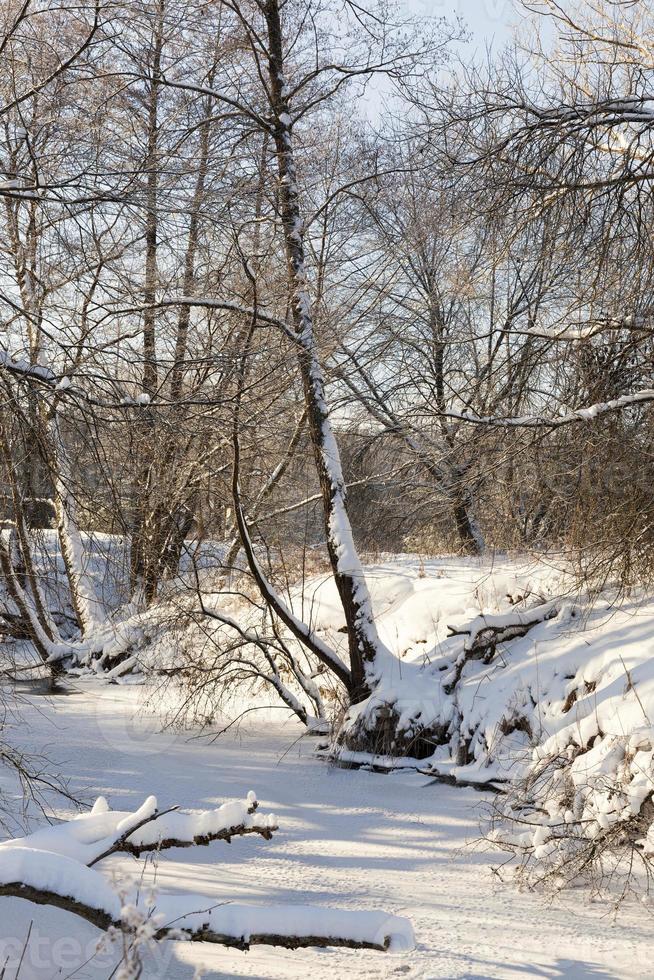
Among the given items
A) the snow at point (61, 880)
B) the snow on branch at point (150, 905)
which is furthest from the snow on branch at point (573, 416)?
the snow at point (61, 880)

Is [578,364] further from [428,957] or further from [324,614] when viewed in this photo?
[324,614]

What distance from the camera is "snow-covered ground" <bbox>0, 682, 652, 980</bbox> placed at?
3664 millimetres

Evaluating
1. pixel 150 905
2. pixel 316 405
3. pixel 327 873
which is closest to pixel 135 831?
pixel 150 905

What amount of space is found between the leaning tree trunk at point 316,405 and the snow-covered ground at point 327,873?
1.22m

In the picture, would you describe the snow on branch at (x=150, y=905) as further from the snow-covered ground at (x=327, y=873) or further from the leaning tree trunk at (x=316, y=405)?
the leaning tree trunk at (x=316, y=405)

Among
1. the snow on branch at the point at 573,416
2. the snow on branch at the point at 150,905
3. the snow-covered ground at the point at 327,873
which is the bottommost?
the snow-covered ground at the point at 327,873

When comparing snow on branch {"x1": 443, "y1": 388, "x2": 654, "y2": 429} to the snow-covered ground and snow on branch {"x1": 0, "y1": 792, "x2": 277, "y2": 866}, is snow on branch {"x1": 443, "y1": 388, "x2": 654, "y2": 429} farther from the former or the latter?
snow on branch {"x1": 0, "y1": 792, "x2": 277, "y2": 866}

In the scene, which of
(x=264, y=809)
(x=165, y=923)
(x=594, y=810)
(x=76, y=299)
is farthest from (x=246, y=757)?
(x=165, y=923)

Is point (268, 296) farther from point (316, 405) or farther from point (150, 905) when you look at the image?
point (150, 905)

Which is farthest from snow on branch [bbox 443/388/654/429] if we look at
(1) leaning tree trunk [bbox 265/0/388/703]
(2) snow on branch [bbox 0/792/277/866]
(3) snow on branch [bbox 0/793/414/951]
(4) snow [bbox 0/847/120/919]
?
(4) snow [bbox 0/847/120/919]

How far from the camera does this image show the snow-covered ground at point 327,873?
3.66 metres

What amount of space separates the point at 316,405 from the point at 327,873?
4.52 metres

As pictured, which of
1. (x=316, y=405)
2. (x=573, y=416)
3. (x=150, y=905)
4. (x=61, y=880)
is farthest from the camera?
(x=316, y=405)

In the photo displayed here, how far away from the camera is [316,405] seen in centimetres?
840
